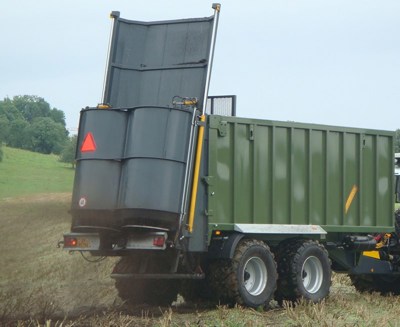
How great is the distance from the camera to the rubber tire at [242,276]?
1362 centimetres

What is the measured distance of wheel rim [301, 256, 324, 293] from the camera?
15094 millimetres

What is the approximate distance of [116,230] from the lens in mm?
13250

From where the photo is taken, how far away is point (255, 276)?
14211 mm

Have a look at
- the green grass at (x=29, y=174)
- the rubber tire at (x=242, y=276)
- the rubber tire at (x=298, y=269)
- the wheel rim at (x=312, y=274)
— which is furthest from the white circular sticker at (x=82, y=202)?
the wheel rim at (x=312, y=274)

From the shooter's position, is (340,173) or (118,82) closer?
(118,82)

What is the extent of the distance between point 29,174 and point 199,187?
4.22m

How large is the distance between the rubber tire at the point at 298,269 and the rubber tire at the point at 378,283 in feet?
8.41

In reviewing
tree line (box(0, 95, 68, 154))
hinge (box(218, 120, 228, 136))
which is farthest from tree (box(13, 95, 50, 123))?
hinge (box(218, 120, 228, 136))

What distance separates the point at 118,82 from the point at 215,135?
1.87 m

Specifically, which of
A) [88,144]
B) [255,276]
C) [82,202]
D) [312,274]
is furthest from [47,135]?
[312,274]

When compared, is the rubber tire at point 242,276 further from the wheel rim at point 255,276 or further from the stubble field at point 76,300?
the stubble field at point 76,300

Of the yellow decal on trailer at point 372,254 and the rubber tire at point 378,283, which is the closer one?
the yellow decal on trailer at point 372,254

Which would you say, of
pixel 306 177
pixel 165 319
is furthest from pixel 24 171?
pixel 165 319

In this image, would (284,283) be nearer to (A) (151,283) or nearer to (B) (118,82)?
(A) (151,283)
